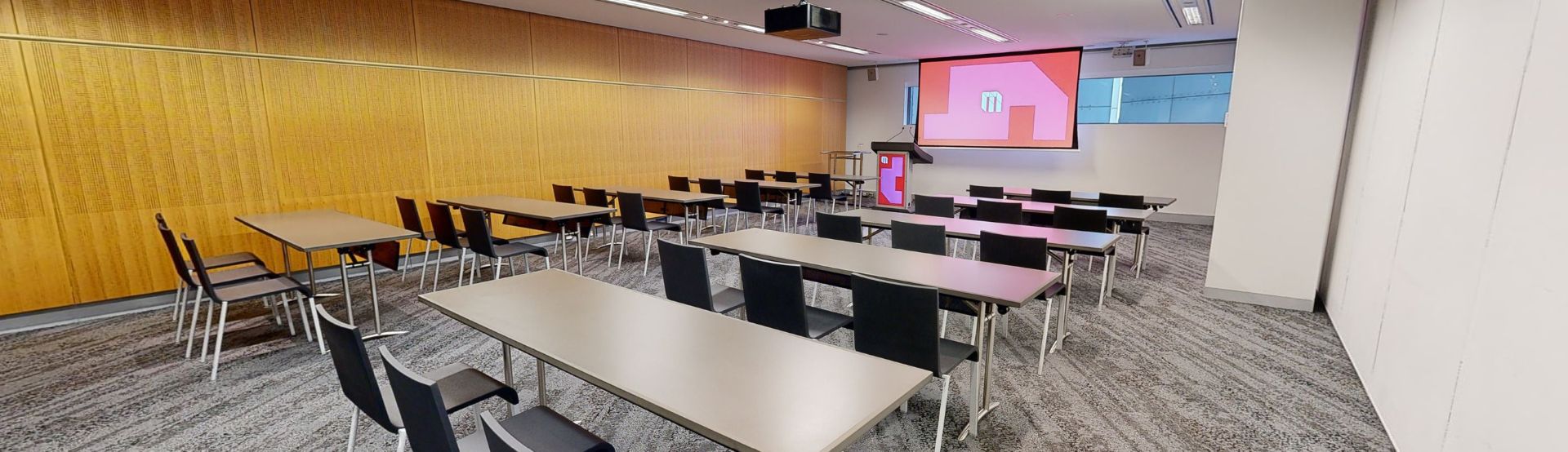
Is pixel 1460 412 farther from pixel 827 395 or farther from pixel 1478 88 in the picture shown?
pixel 827 395

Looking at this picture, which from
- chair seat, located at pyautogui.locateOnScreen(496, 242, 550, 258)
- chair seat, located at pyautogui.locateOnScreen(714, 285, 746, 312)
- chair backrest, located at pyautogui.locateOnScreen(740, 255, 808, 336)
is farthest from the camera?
chair seat, located at pyautogui.locateOnScreen(496, 242, 550, 258)

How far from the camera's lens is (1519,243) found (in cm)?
199

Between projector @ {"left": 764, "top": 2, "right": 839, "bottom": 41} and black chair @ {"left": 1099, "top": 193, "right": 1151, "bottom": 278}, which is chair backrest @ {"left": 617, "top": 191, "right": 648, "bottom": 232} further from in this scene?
black chair @ {"left": 1099, "top": 193, "right": 1151, "bottom": 278}

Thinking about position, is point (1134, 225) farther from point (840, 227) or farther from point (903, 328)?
point (903, 328)

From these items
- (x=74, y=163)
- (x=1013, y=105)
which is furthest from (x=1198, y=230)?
(x=74, y=163)

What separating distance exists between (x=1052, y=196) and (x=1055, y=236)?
9.86ft

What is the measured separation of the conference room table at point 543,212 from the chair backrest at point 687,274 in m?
1.94

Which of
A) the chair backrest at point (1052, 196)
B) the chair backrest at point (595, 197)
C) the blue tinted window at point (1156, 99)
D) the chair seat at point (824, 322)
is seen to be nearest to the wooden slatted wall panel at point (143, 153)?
the chair backrest at point (595, 197)

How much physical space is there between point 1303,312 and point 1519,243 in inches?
134

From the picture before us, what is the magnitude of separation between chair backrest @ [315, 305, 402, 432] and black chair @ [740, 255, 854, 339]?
1502 mm

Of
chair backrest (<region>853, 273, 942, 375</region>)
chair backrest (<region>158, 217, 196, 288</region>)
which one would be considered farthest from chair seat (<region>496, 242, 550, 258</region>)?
chair backrest (<region>853, 273, 942, 375</region>)

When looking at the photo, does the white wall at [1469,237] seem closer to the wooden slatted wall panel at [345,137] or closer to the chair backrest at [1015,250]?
the chair backrest at [1015,250]

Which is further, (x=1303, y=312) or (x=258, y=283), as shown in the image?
(x=1303, y=312)

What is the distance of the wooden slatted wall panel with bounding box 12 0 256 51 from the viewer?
4.34 m
